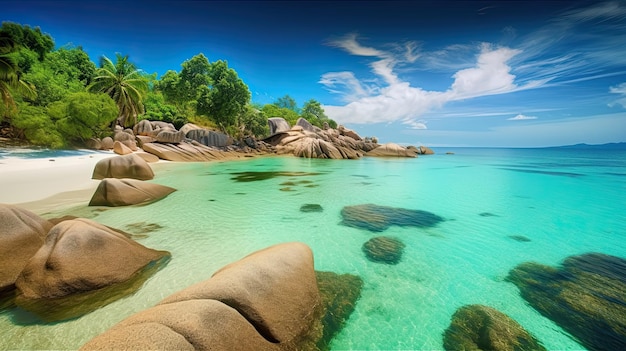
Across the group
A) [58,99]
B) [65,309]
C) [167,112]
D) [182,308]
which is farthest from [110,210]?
[167,112]

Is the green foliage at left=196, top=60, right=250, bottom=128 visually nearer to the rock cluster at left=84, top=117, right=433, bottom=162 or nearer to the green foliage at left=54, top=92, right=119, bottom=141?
the rock cluster at left=84, top=117, right=433, bottom=162

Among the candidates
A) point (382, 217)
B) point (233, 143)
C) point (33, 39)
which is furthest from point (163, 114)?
point (382, 217)

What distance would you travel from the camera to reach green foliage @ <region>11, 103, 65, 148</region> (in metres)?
18.8

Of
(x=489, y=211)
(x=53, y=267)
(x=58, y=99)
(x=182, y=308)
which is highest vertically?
(x=58, y=99)

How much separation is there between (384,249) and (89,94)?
2911 cm

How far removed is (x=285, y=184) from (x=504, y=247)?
1085 centimetres

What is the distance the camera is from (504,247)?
666cm

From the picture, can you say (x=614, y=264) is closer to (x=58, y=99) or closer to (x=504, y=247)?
(x=504, y=247)

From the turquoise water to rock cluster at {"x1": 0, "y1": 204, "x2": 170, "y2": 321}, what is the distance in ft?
0.86

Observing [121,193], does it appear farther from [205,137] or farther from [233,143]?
[233,143]

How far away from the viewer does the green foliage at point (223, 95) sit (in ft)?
115

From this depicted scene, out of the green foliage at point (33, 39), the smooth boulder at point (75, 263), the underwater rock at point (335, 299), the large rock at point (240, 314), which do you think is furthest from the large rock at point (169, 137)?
the large rock at point (240, 314)

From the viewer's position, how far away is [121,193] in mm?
8734

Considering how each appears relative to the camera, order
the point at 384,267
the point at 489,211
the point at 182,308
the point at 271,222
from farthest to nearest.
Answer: the point at 489,211 → the point at 271,222 → the point at 384,267 → the point at 182,308
